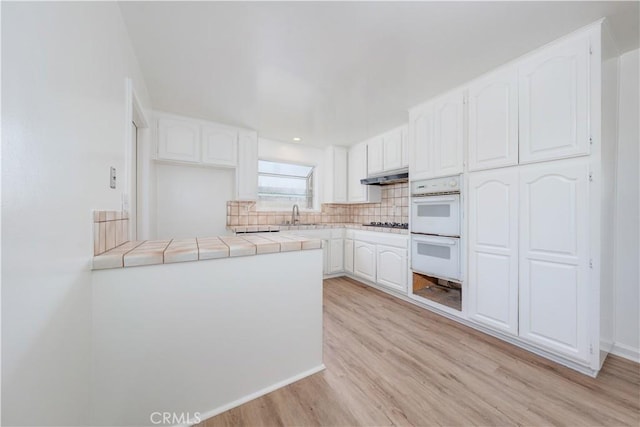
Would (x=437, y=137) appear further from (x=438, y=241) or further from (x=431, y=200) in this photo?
(x=438, y=241)

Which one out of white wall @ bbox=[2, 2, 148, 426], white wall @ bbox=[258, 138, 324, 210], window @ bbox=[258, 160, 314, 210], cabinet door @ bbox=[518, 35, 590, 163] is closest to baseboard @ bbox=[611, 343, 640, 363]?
cabinet door @ bbox=[518, 35, 590, 163]

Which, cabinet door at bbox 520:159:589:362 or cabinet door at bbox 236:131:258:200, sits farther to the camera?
cabinet door at bbox 236:131:258:200

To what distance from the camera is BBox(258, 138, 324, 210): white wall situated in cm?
387

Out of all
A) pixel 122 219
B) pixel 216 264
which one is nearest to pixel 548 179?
pixel 216 264

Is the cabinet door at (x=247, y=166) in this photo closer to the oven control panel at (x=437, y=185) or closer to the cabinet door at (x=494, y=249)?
the oven control panel at (x=437, y=185)

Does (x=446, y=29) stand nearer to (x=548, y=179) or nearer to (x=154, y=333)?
(x=548, y=179)

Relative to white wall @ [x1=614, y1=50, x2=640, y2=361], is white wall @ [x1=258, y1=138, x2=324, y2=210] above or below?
above

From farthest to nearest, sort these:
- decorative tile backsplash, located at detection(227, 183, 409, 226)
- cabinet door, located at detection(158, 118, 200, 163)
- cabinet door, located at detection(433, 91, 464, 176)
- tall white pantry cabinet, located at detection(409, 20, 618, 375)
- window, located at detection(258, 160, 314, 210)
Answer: window, located at detection(258, 160, 314, 210), decorative tile backsplash, located at detection(227, 183, 409, 226), cabinet door, located at detection(158, 118, 200, 163), cabinet door, located at detection(433, 91, 464, 176), tall white pantry cabinet, located at detection(409, 20, 618, 375)

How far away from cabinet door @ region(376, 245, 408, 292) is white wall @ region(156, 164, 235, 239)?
2.32 m

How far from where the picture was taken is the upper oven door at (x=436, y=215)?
223 centimetres

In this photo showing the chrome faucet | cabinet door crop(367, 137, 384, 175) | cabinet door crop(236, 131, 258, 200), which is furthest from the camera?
the chrome faucet

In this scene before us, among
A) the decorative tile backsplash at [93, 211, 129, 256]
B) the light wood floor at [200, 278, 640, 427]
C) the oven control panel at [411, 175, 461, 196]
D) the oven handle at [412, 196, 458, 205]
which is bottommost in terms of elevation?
the light wood floor at [200, 278, 640, 427]

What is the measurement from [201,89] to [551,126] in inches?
116

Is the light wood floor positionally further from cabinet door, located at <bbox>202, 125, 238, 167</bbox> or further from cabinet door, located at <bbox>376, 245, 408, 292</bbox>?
cabinet door, located at <bbox>202, 125, 238, 167</bbox>
